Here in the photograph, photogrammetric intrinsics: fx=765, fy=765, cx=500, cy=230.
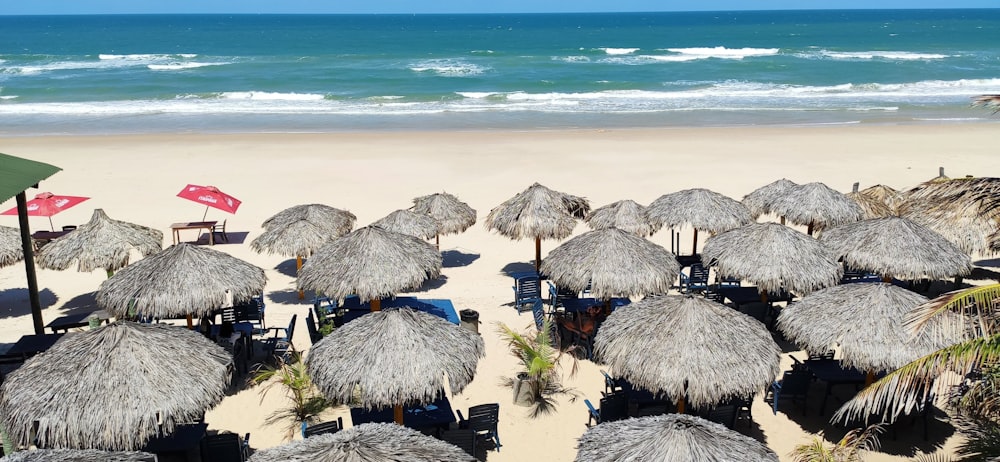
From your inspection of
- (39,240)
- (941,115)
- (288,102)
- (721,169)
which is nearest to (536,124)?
(721,169)

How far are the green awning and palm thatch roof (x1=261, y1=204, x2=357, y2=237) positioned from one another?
4.65 metres

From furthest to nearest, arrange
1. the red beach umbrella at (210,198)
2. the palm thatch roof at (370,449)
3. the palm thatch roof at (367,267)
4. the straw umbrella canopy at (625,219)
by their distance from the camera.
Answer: the red beach umbrella at (210,198) → the straw umbrella canopy at (625,219) → the palm thatch roof at (367,267) → the palm thatch roof at (370,449)

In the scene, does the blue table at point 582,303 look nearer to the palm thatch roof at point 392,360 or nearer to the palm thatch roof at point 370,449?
the palm thatch roof at point 392,360

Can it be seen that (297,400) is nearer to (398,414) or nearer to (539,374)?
(398,414)

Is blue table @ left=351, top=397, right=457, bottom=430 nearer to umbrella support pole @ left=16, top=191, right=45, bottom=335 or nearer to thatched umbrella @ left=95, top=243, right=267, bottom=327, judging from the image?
thatched umbrella @ left=95, top=243, right=267, bottom=327

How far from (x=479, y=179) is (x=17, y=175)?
15206 mm

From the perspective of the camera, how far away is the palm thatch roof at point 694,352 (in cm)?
813

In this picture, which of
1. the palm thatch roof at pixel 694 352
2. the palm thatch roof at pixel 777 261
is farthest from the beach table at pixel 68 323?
the palm thatch roof at pixel 777 261

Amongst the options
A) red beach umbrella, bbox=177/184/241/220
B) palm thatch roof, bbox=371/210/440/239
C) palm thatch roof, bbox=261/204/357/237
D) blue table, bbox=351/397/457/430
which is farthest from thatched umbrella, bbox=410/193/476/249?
blue table, bbox=351/397/457/430

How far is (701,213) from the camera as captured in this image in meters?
14.1

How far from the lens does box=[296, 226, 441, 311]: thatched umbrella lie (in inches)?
427

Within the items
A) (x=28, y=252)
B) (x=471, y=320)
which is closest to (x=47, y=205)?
(x=28, y=252)

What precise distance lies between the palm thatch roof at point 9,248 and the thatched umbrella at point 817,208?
13.6m

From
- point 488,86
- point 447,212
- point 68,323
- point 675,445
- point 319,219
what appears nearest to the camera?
point 675,445
